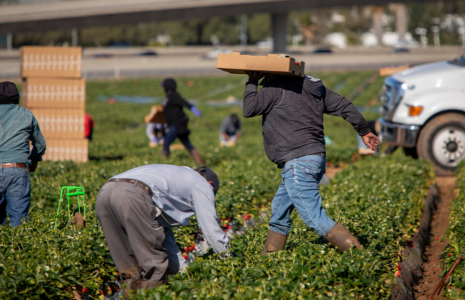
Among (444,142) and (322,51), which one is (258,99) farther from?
(322,51)

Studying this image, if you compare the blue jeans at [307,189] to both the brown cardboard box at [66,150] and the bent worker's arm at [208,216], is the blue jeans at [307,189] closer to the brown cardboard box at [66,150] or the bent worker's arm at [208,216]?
the bent worker's arm at [208,216]

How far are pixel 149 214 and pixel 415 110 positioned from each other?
8027 mm

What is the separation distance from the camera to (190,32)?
88125mm

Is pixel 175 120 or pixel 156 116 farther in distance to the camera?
pixel 156 116

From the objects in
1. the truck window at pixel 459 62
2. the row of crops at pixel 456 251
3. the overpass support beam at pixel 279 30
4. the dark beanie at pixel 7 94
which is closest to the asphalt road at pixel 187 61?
the overpass support beam at pixel 279 30

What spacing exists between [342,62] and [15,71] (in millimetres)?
34010

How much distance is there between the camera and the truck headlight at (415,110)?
34.7ft

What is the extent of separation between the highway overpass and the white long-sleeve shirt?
4761 cm

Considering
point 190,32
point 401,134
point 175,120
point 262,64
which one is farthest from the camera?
point 190,32

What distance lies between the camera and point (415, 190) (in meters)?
8.12

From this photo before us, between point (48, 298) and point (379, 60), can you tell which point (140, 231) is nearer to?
point (48, 298)

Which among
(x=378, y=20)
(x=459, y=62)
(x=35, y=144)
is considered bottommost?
(x=35, y=144)

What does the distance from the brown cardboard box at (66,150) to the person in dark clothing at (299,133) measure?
26.1 feet

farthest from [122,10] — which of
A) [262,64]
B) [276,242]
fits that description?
[276,242]
